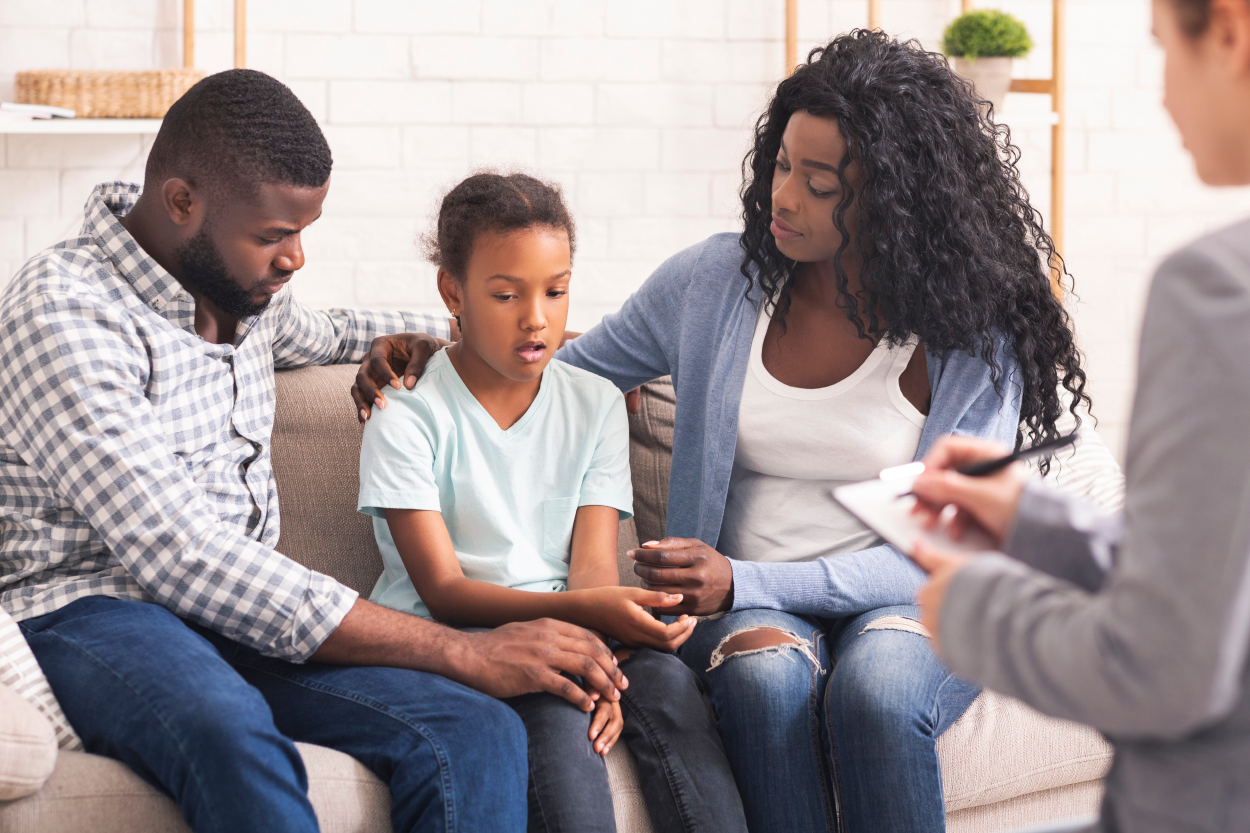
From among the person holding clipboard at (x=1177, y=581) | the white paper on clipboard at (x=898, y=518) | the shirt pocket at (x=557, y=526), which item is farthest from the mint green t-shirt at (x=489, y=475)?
the person holding clipboard at (x=1177, y=581)

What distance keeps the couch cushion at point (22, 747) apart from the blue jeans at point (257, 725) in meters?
0.06

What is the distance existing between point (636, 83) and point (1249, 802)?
2243 millimetres

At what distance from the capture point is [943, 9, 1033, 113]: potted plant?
7.89 feet

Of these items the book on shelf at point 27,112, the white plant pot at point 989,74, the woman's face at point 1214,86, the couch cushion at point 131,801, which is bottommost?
the couch cushion at point 131,801

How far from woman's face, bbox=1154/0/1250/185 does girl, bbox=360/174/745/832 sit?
0.82 m

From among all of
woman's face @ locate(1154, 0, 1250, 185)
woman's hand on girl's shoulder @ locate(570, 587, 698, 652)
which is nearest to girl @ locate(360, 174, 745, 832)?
woman's hand on girl's shoulder @ locate(570, 587, 698, 652)

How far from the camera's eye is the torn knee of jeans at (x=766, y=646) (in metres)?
1.32

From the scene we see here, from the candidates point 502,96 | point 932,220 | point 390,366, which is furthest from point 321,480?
point 502,96

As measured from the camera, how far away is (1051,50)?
2.73m

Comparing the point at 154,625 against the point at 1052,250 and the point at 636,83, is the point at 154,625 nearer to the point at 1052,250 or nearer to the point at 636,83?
the point at 1052,250

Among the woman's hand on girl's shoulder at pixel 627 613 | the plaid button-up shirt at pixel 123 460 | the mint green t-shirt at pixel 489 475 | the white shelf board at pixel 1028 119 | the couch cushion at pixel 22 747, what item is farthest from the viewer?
the white shelf board at pixel 1028 119

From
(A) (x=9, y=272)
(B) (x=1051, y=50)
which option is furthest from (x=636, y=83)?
(A) (x=9, y=272)

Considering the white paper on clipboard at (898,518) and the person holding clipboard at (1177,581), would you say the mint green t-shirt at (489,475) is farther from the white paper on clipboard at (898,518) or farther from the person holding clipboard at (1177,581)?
the person holding clipboard at (1177,581)

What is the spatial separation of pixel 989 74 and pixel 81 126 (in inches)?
76.1
